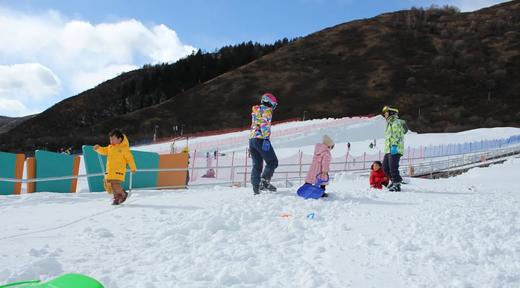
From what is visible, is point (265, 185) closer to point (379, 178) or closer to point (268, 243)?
point (268, 243)

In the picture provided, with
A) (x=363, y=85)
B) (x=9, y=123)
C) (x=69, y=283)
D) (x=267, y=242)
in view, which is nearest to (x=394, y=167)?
(x=267, y=242)

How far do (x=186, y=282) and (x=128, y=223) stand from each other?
8.26 feet

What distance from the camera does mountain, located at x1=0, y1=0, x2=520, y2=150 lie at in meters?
87.6

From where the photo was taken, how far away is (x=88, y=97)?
12988 cm

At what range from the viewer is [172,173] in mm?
12766

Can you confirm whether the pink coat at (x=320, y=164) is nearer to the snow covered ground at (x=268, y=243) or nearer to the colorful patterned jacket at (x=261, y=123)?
the snow covered ground at (x=268, y=243)

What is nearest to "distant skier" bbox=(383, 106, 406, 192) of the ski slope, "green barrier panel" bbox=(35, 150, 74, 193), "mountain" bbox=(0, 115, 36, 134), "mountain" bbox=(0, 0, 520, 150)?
the ski slope

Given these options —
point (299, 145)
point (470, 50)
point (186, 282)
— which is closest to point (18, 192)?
point (186, 282)

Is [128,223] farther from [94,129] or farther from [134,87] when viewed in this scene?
[134,87]

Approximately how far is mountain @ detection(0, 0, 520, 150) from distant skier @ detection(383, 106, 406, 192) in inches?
2506

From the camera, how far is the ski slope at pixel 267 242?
3.64m

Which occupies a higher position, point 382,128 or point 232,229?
point 382,128

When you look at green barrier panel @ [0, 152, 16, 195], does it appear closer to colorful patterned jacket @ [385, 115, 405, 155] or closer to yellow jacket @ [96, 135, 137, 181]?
yellow jacket @ [96, 135, 137, 181]

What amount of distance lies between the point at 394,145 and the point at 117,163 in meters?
6.06
